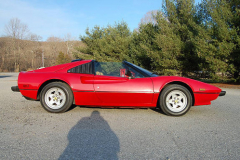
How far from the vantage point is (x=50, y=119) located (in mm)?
3516

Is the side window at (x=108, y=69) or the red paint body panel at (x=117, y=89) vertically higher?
the side window at (x=108, y=69)

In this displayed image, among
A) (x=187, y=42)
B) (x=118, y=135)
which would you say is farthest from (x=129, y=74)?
(x=187, y=42)

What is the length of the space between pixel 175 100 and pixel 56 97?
2.68m

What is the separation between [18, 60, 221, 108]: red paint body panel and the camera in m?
3.72

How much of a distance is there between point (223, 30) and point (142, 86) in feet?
35.7

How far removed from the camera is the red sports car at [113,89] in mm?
3735

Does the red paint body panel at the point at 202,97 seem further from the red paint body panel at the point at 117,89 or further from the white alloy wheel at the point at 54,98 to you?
the white alloy wheel at the point at 54,98

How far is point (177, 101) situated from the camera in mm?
3816

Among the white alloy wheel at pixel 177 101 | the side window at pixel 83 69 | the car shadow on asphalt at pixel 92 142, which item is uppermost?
the side window at pixel 83 69

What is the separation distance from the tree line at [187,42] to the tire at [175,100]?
9728 mm

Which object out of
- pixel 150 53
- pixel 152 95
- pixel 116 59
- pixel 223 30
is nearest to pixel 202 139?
pixel 152 95

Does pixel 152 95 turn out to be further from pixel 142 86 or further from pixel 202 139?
pixel 202 139

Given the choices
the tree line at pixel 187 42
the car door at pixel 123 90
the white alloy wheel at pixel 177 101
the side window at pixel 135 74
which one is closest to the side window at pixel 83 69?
the car door at pixel 123 90

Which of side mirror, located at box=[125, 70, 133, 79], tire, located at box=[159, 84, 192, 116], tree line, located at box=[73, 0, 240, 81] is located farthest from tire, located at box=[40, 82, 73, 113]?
tree line, located at box=[73, 0, 240, 81]
